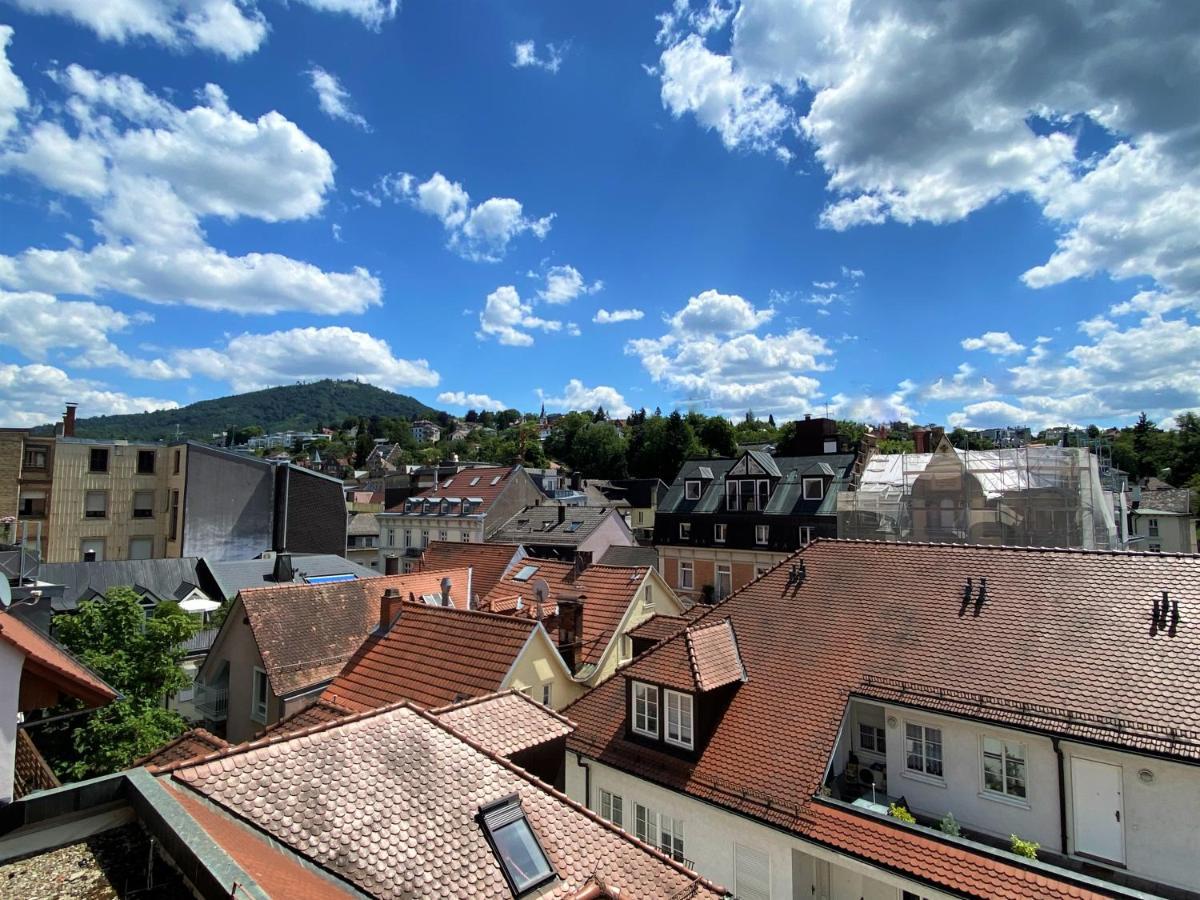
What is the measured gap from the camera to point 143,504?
138 feet

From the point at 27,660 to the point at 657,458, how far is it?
320ft

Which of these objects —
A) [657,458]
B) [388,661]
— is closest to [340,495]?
[388,661]

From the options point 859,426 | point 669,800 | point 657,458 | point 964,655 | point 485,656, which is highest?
point 859,426

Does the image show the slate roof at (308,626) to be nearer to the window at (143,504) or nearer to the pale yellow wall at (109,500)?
the pale yellow wall at (109,500)

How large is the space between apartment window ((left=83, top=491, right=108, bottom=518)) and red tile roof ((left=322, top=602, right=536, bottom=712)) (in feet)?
115

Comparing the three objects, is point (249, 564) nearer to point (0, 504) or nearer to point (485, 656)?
point (0, 504)

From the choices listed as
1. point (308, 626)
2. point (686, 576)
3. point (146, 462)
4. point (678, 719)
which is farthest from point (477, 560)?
point (146, 462)

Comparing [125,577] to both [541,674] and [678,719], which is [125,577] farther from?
[678,719]

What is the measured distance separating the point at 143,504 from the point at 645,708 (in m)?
43.4

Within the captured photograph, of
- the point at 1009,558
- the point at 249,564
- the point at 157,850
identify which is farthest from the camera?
the point at 249,564

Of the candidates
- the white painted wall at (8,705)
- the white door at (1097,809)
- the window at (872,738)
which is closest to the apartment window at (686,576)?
the window at (872,738)

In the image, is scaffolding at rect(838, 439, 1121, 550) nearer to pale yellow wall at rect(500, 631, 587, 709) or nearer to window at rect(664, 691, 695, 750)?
pale yellow wall at rect(500, 631, 587, 709)

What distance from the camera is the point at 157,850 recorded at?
13.3ft

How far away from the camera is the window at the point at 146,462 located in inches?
1645
